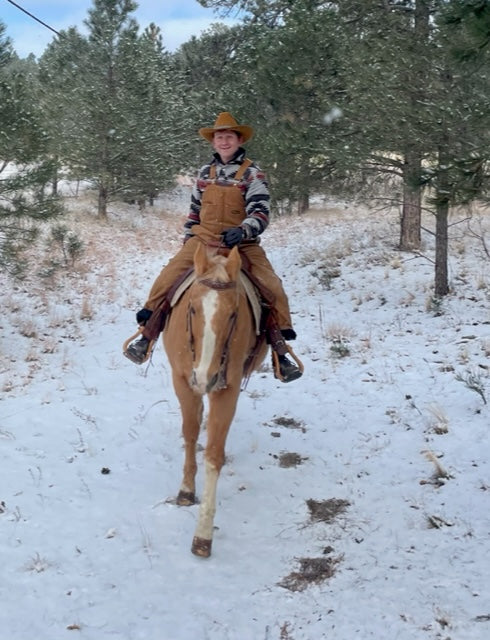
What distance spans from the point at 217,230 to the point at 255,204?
422 millimetres

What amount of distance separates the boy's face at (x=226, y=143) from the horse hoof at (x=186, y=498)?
3.01 m

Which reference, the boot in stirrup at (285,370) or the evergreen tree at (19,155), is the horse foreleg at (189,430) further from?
the evergreen tree at (19,155)

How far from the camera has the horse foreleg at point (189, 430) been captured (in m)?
4.37

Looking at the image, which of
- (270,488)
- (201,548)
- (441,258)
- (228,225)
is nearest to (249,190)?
(228,225)

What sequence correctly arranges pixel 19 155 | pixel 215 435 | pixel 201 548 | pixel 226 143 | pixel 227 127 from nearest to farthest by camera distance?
Answer: pixel 201 548 → pixel 215 435 → pixel 227 127 → pixel 226 143 → pixel 19 155

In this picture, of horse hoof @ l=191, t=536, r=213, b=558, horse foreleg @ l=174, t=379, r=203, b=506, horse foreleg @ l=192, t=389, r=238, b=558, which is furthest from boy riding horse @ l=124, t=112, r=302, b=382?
horse hoof @ l=191, t=536, r=213, b=558

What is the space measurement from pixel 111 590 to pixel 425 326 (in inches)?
266

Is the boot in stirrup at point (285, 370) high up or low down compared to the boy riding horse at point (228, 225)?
down

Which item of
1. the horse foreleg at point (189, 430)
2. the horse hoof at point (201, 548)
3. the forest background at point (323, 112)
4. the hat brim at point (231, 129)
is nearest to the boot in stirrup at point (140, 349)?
the horse foreleg at point (189, 430)

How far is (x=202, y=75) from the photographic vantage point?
89.8ft

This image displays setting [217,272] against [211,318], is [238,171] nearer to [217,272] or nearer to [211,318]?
[217,272]

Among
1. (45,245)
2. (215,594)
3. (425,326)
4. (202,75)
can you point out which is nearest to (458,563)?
(215,594)

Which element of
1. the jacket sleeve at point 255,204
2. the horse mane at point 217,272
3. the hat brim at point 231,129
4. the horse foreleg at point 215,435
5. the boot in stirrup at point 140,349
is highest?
the hat brim at point 231,129

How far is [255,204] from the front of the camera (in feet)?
15.1
